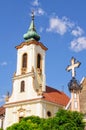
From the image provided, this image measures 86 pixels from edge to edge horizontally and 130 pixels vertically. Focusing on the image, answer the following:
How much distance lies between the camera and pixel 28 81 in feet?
136

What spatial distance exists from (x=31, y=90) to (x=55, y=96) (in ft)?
13.6

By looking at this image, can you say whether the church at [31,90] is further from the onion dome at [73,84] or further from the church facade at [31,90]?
the onion dome at [73,84]

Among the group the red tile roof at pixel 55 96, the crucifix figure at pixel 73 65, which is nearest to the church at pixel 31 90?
the red tile roof at pixel 55 96

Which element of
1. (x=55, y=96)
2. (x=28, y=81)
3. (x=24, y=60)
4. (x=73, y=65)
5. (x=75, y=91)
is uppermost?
(x=24, y=60)

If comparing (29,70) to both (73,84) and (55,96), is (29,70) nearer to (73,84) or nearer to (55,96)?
(55,96)

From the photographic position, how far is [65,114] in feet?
79.7

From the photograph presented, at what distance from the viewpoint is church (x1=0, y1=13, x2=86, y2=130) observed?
39406 mm

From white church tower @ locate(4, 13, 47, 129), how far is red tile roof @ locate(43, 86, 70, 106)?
0.95 metres

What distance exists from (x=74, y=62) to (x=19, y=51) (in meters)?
19.2

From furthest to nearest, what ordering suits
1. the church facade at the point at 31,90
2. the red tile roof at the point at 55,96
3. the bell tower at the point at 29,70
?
the red tile roof at the point at 55,96, the bell tower at the point at 29,70, the church facade at the point at 31,90

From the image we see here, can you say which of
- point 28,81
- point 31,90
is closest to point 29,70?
point 28,81

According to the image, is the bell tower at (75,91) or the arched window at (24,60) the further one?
the arched window at (24,60)

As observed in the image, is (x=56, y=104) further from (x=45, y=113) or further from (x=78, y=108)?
(x=78, y=108)

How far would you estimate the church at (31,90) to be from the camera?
39.4m
